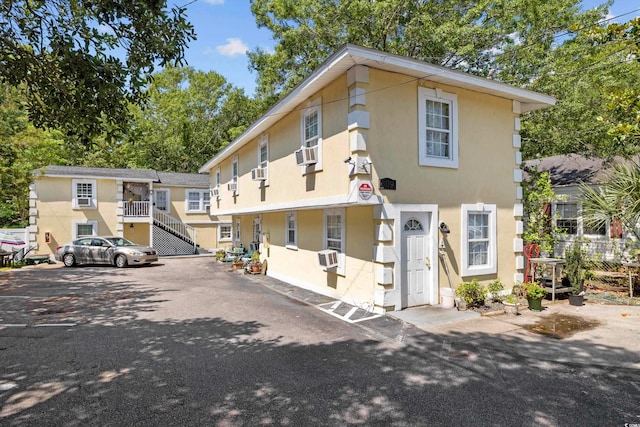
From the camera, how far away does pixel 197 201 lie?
2608cm

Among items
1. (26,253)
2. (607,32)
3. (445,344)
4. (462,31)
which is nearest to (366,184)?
(445,344)

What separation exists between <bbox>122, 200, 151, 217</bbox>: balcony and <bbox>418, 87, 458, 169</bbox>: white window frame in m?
19.6

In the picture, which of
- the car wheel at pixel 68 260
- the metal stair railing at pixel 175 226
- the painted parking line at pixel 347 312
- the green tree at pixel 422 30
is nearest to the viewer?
the painted parking line at pixel 347 312

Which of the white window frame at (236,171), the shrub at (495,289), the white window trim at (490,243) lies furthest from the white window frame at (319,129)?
the white window frame at (236,171)

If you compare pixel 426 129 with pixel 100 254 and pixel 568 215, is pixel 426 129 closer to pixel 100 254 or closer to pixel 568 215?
pixel 568 215

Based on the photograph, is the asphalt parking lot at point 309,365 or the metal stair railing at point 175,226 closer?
the asphalt parking lot at point 309,365

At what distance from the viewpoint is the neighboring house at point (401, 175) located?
812 centimetres

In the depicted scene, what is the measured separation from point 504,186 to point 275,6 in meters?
17.8

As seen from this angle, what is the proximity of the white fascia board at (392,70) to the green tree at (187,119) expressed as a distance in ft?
87.7

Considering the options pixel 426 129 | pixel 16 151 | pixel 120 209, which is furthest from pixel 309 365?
pixel 120 209

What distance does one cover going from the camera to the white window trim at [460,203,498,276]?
30.7 feet

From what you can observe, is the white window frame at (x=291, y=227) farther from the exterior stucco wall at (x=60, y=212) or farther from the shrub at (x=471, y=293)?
the exterior stucco wall at (x=60, y=212)

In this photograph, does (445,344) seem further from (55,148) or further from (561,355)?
(55,148)

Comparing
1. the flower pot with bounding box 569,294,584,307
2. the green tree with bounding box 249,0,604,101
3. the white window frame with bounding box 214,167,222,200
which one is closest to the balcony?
the white window frame with bounding box 214,167,222,200
